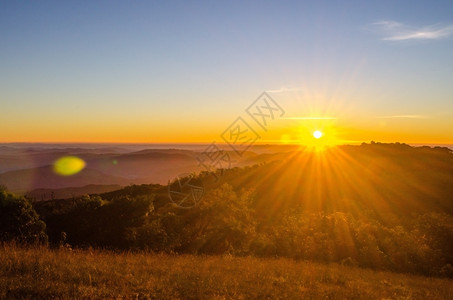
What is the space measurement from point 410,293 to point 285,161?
69345 millimetres

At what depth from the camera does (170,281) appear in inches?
393

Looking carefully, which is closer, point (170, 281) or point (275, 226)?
point (170, 281)

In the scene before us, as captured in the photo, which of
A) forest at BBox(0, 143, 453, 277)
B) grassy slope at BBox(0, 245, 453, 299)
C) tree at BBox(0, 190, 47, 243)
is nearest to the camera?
grassy slope at BBox(0, 245, 453, 299)

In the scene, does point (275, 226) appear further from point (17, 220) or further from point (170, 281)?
point (170, 281)

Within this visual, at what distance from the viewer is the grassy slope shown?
846 cm

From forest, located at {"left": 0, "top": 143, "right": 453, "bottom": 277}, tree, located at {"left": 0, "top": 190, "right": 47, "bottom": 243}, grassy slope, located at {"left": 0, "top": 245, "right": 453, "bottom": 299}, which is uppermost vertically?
grassy slope, located at {"left": 0, "top": 245, "right": 453, "bottom": 299}

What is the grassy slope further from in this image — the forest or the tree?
the tree

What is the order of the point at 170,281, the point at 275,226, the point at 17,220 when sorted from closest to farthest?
the point at 170,281
the point at 17,220
the point at 275,226

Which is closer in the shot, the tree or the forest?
the tree

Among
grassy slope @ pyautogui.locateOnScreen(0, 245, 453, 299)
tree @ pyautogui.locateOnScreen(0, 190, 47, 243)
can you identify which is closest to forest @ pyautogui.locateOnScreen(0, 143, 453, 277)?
tree @ pyautogui.locateOnScreen(0, 190, 47, 243)

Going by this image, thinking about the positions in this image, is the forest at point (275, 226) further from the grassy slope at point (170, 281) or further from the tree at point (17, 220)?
the grassy slope at point (170, 281)

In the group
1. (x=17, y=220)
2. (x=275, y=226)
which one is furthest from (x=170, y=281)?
(x=275, y=226)

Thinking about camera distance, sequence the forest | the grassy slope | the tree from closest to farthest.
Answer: the grassy slope < the tree < the forest

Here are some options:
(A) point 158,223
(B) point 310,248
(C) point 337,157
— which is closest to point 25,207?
(A) point 158,223
